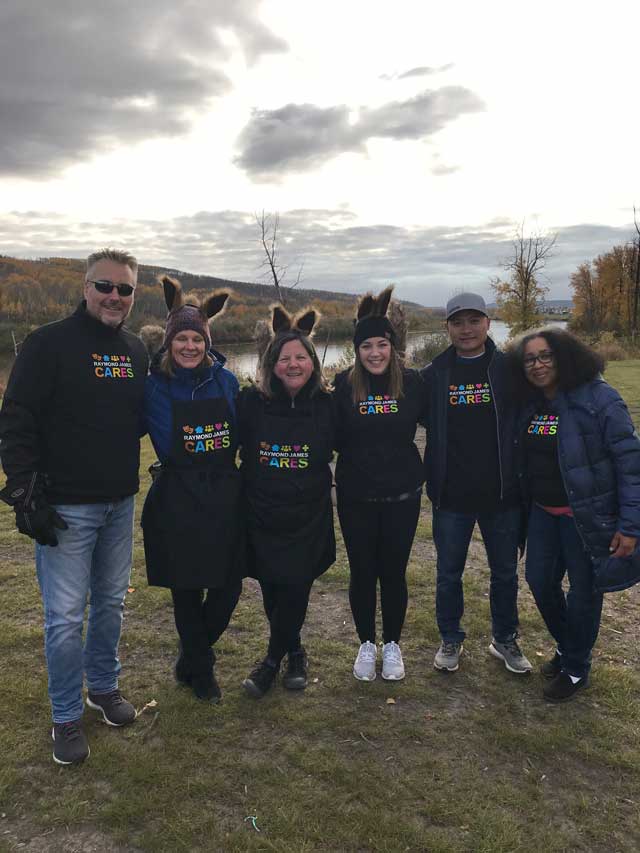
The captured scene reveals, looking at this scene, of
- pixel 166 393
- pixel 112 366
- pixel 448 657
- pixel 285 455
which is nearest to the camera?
pixel 112 366

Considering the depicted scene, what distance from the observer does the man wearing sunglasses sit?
2787mm

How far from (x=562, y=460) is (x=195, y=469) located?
2.11m

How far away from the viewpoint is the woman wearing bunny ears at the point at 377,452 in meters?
3.46

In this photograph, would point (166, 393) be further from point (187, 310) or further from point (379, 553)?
point (379, 553)

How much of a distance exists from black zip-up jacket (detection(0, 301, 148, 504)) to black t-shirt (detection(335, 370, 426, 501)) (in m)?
1.26

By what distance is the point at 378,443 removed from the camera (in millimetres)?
3455

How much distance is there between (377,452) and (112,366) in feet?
5.28

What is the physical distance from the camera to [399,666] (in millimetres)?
3721

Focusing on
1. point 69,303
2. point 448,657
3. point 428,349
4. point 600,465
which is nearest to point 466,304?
point 600,465

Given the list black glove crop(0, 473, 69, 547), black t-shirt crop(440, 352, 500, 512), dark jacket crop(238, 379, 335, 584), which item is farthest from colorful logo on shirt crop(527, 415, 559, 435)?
black glove crop(0, 473, 69, 547)

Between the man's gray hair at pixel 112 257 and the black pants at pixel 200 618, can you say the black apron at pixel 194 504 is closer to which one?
A: the black pants at pixel 200 618

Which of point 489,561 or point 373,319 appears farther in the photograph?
point 489,561

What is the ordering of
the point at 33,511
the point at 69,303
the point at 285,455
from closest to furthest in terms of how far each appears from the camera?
the point at 33,511, the point at 285,455, the point at 69,303

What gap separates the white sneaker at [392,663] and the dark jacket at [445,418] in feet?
3.37
